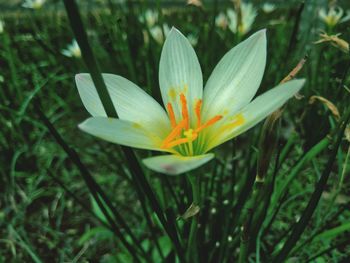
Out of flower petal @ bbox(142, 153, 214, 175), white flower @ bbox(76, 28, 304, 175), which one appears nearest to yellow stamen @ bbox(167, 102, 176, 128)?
white flower @ bbox(76, 28, 304, 175)

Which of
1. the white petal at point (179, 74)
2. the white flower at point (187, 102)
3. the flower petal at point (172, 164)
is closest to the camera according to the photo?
the flower petal at point (172, 164)

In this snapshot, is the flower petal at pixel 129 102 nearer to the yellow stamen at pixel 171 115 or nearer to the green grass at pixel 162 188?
the yellow stamen at pixel 171 115

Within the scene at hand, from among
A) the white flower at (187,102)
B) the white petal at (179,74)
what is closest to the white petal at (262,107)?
the white flower at (187,102)

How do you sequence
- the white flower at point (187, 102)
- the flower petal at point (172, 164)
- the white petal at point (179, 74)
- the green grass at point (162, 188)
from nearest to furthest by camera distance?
1. the flower petal at point (172, 164)
2. the white flower at point (187, 102)
3. the white petal at point (179, 74)
4. the green grass at point (162, 188)

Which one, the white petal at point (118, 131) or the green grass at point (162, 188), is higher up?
the white petal at point (118, 131)

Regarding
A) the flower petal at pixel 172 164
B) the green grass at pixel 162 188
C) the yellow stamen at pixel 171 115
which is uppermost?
the flower petal at pixel 172 164

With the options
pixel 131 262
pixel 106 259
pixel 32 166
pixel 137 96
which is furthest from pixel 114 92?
pixel 32 166

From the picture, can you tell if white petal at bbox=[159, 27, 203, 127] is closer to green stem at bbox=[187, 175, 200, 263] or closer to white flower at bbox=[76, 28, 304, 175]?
white flower at bbox=[76, 28, 304, 175]

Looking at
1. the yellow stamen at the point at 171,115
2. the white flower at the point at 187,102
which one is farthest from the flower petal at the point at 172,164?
the yellow stamen at the point at 171,115

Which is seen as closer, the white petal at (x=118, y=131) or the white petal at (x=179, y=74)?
the white petal at (x=118, y=131)
